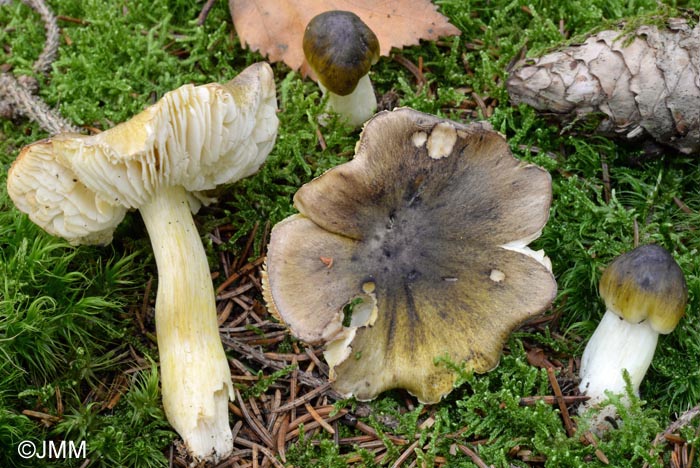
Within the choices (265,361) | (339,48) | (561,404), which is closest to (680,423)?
(561,404)

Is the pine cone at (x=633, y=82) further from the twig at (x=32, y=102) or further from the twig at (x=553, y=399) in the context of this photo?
the twig at (x=32, y=102)

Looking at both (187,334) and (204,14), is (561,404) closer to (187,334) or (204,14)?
(187,334)

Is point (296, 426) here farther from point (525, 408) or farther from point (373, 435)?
point (525, 408)

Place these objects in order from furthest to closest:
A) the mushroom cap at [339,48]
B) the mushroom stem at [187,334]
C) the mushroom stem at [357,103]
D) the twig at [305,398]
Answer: the mushroom stem at [357,103]
the mushroom cap at [339,48]
the twig at [305,398]
the mushroom stem at [187,334]

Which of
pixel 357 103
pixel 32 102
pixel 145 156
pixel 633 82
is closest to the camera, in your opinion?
pixel 145 156

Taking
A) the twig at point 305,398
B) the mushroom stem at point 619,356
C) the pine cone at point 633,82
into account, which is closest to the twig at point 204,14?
the pine cone at point 633,82

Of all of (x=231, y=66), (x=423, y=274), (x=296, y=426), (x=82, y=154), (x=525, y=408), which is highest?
(x=82, y=154)

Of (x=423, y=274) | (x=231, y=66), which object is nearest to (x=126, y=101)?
(x=231, y=66)
